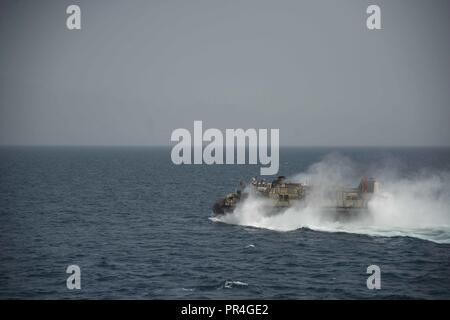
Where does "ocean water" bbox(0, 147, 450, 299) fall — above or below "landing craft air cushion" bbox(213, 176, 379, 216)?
below

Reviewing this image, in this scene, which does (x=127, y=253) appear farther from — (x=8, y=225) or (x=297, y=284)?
(x=8, y=225)

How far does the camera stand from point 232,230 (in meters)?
79.3

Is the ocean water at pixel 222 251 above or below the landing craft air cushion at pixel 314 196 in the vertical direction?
below

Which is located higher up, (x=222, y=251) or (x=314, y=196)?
(x=314, y=196)

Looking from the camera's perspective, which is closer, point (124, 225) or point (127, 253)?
point (127, 253)

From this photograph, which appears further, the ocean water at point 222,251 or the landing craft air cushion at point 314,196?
the landing craft air cushion at point 314,196

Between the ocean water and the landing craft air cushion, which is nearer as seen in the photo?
the ocean water

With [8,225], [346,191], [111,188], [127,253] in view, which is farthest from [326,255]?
[111,188]

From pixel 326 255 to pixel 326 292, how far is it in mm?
14305

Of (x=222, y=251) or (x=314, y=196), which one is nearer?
(x=222, y=251)

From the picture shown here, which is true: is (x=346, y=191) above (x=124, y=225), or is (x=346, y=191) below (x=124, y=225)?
above
